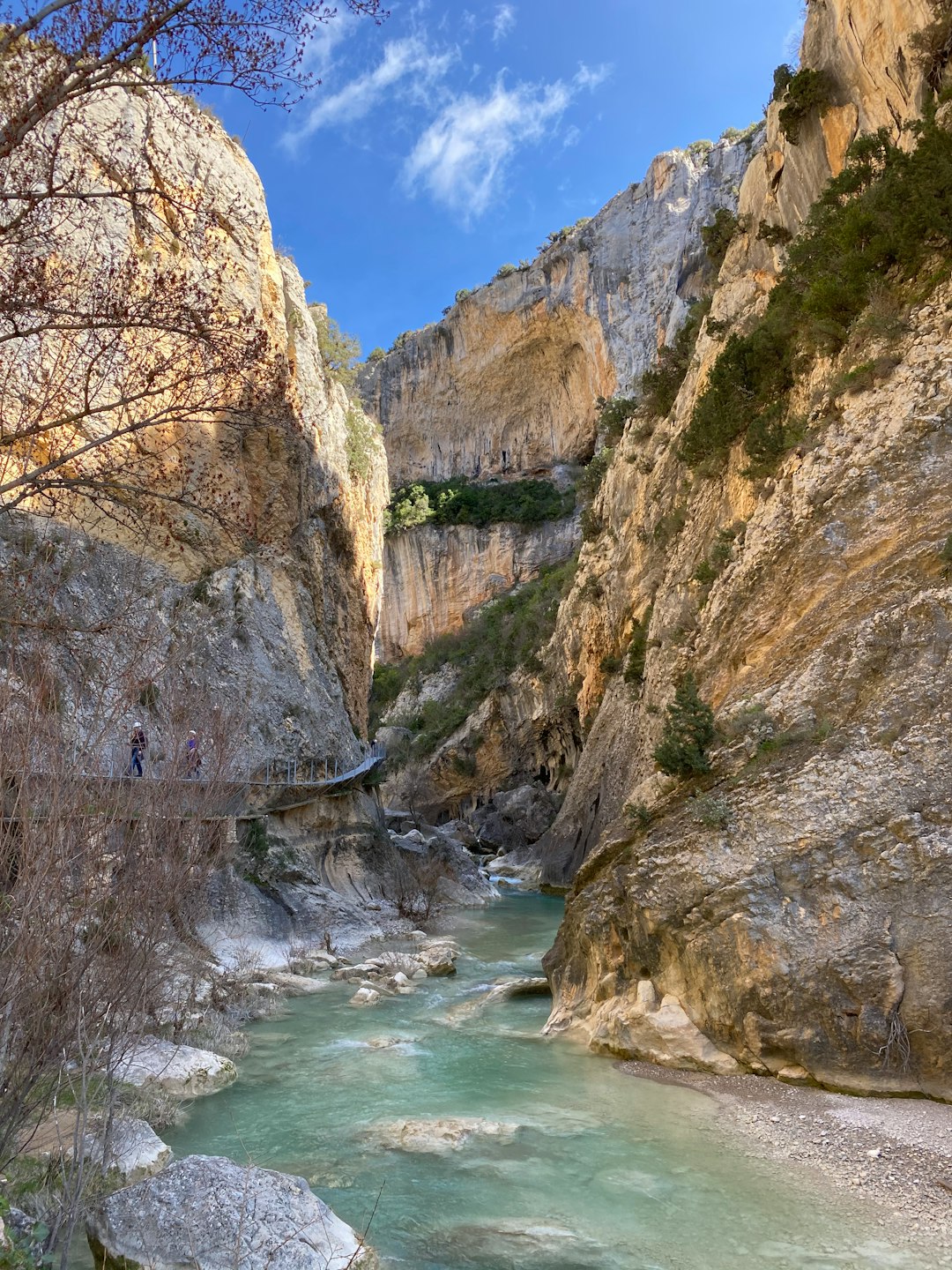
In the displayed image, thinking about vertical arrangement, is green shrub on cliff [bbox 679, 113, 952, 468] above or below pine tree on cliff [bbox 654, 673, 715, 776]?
above

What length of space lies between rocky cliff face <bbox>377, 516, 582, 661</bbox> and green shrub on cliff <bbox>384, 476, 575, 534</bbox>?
53cm

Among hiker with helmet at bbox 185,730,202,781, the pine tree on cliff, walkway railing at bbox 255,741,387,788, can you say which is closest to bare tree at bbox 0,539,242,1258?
hiker with helmet at bbox 185,730,202,781

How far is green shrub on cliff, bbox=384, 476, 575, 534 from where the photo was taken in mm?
56812

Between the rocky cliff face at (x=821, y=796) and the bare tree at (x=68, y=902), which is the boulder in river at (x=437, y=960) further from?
the bare tree at (x=68, y=902)

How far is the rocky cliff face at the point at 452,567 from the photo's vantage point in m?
57.1

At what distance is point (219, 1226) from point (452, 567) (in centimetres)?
5376

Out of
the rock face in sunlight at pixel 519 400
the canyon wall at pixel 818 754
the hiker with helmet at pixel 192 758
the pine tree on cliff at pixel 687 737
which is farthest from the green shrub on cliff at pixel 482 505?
the pine tree on cliff at pixel 687 737

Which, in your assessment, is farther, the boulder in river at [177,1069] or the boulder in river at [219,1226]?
the boulder in river at [177,1069]

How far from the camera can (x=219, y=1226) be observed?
5438 millimetres

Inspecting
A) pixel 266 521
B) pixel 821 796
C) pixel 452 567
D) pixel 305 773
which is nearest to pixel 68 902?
pixel 821 796

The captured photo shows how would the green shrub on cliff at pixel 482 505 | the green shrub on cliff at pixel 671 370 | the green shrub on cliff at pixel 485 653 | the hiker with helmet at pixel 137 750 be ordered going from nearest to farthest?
the hiker with helmet at pixel 137 750 → the green shrub on cliff at pixel 671 370 → the green shrub on cliff at pixel 485 653 → the green shrub on cliff at pixel 482 505

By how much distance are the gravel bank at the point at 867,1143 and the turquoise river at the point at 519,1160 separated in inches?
7.1

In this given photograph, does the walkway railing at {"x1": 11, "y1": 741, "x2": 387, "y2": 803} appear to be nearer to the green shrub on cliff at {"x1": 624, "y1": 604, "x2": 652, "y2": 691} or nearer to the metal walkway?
the metal walkway

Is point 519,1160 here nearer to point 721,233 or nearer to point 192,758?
point 192,758
